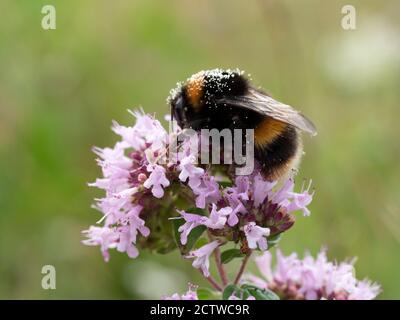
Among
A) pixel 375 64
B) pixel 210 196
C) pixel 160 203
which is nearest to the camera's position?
pixel 210 196

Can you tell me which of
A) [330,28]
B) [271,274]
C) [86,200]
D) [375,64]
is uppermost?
[330,28]

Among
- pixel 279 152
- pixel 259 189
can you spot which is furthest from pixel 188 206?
pixel 279 152

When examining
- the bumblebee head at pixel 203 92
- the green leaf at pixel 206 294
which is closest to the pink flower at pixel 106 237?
the green leaf at pixel 206 294

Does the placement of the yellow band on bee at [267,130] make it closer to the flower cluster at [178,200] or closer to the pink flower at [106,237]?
the flower cluster at [178,200]

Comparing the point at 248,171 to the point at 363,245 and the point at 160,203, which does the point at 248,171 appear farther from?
the point at 363,245

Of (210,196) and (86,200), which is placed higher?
(86,200)

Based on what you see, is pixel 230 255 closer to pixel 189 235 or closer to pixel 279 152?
pixel 189 235

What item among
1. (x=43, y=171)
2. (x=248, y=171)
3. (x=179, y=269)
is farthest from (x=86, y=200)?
(x=248, y=171)

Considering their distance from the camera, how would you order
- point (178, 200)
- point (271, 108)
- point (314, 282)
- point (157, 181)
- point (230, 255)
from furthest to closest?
point (314, 282) < point (178, 200) < point (230, 255) < point (157, 181) < point (271, 108)
